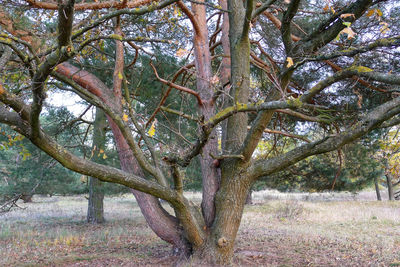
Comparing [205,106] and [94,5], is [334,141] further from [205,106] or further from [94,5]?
[94,5]

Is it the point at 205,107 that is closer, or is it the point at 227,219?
the point at 227,219

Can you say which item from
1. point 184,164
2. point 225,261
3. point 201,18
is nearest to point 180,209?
point 184,164

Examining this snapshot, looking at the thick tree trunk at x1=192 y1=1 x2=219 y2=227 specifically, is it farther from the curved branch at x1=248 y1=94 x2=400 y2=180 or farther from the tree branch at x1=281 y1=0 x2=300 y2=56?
the tree branch at x1=281 y1=0 x2=300 y2=56

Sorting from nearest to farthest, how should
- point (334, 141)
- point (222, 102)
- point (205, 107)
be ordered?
point (334, 141)
point (222, 102)
point (205, 107)

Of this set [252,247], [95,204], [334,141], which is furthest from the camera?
[95,204]

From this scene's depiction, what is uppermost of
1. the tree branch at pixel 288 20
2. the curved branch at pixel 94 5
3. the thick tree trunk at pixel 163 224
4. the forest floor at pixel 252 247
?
the curved branch at pixel 94 5

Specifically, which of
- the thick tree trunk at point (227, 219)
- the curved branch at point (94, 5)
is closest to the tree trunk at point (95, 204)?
the thick tree trunk at point (227, 219)

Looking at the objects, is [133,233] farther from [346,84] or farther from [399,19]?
[399,19]

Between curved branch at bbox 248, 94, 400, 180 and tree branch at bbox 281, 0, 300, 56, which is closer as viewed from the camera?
curved branch at bbox 248, 94, 400, 180

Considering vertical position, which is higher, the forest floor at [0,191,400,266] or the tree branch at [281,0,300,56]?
the tree branch at [281,0,300,56]

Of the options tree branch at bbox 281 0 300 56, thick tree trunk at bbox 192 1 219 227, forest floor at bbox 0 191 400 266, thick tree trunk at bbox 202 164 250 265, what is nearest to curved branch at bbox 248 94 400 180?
thick tree trunk at bbox 202 164 250 265

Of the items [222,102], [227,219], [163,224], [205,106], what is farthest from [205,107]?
[163,224]

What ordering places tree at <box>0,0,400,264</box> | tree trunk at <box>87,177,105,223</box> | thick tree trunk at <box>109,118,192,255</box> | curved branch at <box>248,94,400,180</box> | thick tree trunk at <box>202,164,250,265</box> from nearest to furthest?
tree at <box>0,0,400,264</box> < curved branch at <box>248,94,400,180</box> < thick tree trunk at <box>202,164,250,265</box> < thick tree trunk at <box>109,118,192,255</box> < tree trunk at <box>87,177,105,223</box>

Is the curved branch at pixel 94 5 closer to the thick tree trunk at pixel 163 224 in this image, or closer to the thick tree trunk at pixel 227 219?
the thick tree trunk at pixel 163 224
